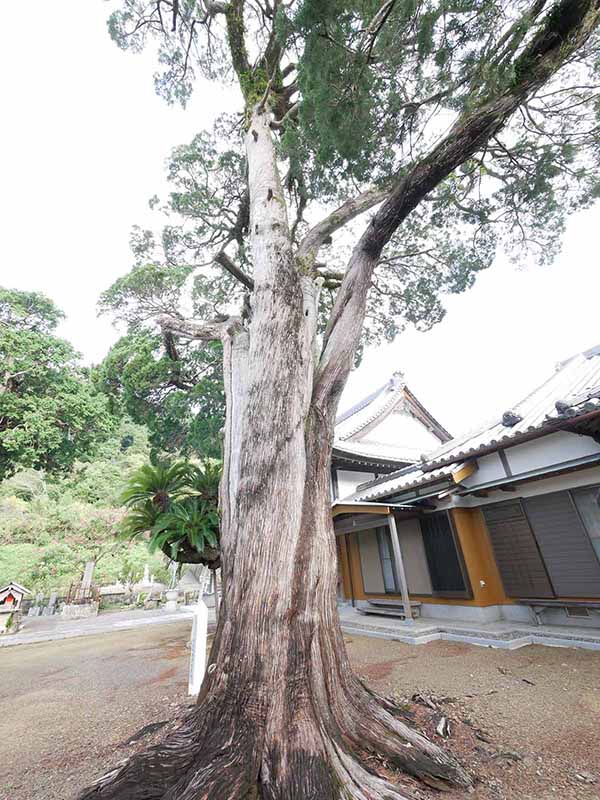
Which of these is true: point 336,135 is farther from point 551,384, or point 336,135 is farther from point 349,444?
point 349,444

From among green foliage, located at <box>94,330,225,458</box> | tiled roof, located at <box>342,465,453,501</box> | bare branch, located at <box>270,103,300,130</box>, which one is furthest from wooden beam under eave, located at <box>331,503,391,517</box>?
bare branch, located at <box>270,103,300,130</box>

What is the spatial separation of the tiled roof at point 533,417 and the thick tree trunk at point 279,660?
12.0 ft

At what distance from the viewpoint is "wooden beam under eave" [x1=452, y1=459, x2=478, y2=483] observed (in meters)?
6.25

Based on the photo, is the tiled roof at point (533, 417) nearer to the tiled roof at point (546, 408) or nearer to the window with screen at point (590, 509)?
the tiled roof at point (546, 408)

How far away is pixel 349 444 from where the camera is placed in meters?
11.1

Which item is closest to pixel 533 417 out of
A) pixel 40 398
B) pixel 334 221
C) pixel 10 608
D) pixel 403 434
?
pixel 334 221

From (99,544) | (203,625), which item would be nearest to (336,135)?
(203,625)

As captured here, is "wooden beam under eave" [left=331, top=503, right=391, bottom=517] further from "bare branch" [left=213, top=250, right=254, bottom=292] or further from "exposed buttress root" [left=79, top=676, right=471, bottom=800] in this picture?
"exposed buttress root" [left=79, top=676, right=471, bottom=800]

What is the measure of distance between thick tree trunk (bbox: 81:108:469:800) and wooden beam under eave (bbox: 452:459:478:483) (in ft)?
14.3

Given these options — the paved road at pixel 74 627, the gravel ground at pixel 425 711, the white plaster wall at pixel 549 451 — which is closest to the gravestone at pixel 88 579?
the paved road at pixel 74 627

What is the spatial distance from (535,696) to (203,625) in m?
3.28

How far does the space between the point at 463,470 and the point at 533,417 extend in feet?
5.39

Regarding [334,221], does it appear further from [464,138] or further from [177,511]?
[177,511]

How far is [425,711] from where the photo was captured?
2703 mm
